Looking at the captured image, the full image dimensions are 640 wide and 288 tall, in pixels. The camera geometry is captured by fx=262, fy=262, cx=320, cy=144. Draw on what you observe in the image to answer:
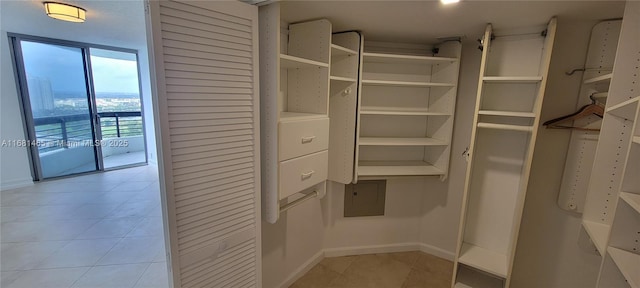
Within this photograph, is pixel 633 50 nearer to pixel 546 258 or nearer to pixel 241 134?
pixel 546 258

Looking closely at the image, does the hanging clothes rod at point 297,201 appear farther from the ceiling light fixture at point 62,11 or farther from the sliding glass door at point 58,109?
the sliding glass door at point 58,109

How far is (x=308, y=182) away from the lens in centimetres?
180

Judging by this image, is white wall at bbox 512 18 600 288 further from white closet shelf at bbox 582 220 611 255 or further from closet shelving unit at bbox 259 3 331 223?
closet shelving unit at bbox 259 3 331 223

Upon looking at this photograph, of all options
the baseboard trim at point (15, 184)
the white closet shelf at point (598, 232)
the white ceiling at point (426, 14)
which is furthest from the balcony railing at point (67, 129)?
the white closet shelf at point (598, 232)

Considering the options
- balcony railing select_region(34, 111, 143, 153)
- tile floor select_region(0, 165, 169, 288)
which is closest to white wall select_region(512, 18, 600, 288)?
tile floor select_region(0, 165, 169, 288)

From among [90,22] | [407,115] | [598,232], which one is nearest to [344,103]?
[407,115]

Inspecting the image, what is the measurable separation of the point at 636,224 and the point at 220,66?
193 cm

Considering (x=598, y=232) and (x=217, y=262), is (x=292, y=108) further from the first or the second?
(x=598, y=232)

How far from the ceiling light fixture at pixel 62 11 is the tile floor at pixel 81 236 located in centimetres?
225

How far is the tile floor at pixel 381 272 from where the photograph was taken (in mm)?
2295

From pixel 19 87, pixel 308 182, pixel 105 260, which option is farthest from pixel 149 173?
pixel 308 182

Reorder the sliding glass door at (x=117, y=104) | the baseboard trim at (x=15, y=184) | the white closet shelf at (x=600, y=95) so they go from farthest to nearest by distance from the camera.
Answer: the sliding glass door at (x=117, y=104) → the baseboard trim at (x=15, y=184) → the white closet shelf at (x=600, y=95)

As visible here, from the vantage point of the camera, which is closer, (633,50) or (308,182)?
(633,50)

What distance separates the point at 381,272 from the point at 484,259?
87 cm
